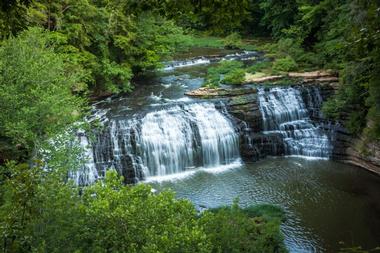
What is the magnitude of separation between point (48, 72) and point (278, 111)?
1045cm

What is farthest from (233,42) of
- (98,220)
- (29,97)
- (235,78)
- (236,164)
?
(98,220)

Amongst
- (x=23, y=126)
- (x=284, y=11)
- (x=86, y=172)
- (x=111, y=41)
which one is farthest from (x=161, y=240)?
(x=284, y=11)

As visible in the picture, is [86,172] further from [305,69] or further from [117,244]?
[305,69]

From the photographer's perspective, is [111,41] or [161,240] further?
[111,41]

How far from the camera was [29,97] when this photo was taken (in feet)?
A: 40.5

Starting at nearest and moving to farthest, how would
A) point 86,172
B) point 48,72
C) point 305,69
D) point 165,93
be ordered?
point 48,72
point 86,172
point 165,93
point 305,69

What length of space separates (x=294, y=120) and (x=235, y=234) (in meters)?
11.9

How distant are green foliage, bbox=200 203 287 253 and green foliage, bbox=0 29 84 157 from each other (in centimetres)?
604

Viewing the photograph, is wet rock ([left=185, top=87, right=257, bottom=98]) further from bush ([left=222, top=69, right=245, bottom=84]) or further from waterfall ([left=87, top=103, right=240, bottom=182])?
waterfall ([left=87, top=103, right=240, bottom=182])

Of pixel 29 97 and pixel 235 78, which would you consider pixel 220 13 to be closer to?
pixel 29 97

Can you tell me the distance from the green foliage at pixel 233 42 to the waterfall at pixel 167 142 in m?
15.2

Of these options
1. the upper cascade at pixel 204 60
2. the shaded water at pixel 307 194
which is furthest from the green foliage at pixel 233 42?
the shaded water at pixel 307 194

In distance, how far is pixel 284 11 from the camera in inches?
1179

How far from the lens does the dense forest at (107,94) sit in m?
5.23
